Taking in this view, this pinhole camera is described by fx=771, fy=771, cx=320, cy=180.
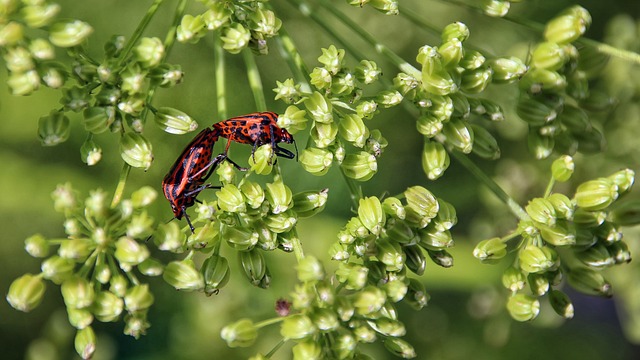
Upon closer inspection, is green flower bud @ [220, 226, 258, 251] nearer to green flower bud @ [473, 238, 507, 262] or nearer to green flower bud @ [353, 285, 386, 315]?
green flower bud @ [353, 285, 386, 315]

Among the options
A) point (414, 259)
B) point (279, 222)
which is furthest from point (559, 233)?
point (279, 222)

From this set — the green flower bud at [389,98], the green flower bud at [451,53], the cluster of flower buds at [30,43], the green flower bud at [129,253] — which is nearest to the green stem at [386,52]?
the green flower bud at [451,53]

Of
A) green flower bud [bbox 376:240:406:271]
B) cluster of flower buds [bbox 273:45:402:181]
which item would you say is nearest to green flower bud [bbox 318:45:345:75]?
cluster of flower buds [bbox 273:45:402:181]

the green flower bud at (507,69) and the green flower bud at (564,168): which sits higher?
the green flower bud at (507,69)

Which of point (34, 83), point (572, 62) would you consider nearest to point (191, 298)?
point (34, 83)

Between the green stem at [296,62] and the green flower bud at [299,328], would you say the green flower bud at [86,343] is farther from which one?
the green stem at [296,62]
